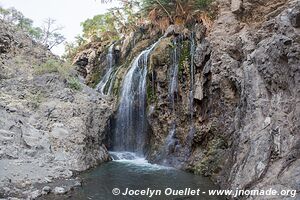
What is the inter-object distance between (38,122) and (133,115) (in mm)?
5202

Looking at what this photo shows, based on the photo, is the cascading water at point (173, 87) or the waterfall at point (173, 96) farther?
the cascading water at point (173, 87)

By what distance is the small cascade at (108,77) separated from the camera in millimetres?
18333

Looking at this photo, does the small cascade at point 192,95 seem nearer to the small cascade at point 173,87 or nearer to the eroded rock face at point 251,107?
the eroded rock face at point 251,107

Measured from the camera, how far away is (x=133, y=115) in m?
15.5

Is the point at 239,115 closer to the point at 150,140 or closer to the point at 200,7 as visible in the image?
the point at 150,140

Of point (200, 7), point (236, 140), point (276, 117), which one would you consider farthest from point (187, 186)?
point (200, 7)

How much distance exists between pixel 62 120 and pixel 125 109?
4.34m

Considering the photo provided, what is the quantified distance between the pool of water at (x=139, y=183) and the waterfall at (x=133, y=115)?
296 cm

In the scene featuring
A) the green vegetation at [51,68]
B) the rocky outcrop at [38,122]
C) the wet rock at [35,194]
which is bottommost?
the wet rock at [35,194]

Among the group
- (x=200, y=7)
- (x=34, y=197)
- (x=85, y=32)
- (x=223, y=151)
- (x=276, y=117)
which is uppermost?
(x=85, y=32)

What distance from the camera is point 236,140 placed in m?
9.04

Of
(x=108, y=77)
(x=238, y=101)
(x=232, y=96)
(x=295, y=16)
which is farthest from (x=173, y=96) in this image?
(x=108, y=77)

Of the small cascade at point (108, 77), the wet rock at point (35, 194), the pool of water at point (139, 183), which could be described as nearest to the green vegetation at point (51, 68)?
the small cascade at point (108, 77)

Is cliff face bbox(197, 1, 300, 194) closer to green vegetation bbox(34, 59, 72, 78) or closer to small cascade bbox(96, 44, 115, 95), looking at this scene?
green vegetation bbox(34, 59, 72, 78)
